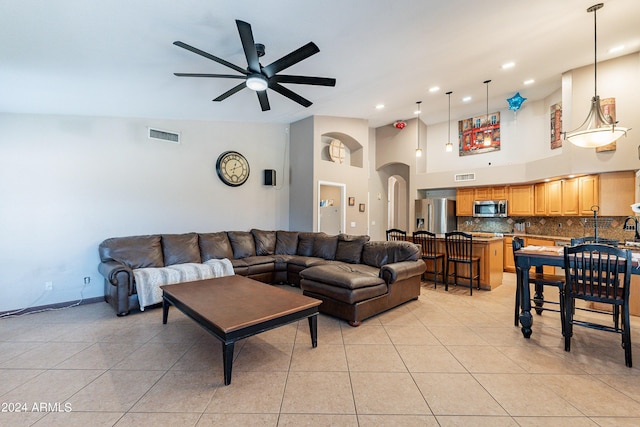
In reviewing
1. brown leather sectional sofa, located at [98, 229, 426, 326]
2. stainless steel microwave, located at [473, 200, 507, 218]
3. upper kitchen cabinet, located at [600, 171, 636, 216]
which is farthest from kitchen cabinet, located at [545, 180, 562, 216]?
brown leather sectional sofa, located at [98, 229, 426, 326]

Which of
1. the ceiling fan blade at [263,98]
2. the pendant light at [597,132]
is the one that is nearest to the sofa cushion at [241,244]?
the ceiling fan blade at [263,98]

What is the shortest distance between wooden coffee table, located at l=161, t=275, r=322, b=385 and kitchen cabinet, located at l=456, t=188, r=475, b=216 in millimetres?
5746

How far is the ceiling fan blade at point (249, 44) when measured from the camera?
2.18 meters

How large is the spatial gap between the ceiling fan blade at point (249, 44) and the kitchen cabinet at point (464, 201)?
20.0ft

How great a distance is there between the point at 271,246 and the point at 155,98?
10.2ft

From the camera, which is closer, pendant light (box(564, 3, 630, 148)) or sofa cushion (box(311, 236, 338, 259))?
pendant light (box(564, 3, 630, 148))

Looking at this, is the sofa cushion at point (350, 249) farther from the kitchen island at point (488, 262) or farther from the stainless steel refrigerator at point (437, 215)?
the stainless steel refrigerator at point (437, 215)

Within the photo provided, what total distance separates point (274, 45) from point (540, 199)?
20.2 feet

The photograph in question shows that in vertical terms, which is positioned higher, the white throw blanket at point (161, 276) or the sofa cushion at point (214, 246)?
the sofa cushion at point (214, 246)

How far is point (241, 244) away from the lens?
5.09 metres

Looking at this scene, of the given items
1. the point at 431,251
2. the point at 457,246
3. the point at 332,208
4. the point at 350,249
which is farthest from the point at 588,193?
the point at 332,208

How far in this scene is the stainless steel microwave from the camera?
20.7 ft

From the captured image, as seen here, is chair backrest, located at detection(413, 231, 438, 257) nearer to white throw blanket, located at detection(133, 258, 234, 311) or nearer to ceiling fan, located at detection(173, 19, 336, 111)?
ceiling fan, located at detection(173, 19, 336, 111)

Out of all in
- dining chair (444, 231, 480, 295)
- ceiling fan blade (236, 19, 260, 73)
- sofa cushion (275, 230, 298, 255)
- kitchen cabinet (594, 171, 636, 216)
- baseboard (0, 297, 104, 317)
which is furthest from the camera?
sofa cushion (275, 230, 298, 255)
